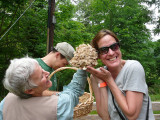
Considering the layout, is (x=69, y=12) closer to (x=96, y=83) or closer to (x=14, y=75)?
(x=96, y=83)

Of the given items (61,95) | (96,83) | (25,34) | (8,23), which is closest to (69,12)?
(25,34)

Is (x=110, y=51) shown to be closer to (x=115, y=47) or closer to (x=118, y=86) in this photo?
(x=115, y=47)

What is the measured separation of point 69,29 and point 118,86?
6834mm

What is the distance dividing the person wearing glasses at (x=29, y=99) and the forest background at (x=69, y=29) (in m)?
4.16

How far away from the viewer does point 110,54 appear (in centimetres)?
183

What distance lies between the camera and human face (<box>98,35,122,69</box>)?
1.84 metres

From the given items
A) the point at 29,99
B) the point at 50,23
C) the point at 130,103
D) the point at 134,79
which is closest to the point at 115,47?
the point at 134,79

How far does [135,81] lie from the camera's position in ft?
5.41

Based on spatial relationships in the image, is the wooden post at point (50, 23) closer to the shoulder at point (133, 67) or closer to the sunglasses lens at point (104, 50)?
the sunglasses lens at point (104, 50)

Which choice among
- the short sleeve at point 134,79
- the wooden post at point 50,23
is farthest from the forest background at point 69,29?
the short sleeve at point 134,79

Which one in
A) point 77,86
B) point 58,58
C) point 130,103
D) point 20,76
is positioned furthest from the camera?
point 58,58

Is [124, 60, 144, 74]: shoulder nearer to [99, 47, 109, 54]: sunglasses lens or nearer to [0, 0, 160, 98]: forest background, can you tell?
[99, 47, 109, 54]: sunglasses lens

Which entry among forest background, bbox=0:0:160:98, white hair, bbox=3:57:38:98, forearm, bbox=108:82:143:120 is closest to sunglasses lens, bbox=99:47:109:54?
forearm, bbox=108:82:143:120

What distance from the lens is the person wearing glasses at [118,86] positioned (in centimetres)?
163
